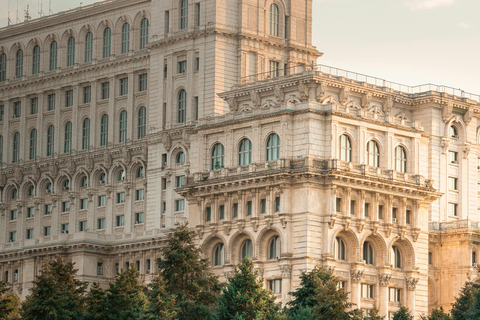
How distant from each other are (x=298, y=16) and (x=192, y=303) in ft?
181

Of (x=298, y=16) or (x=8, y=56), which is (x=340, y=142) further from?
(x=8, y=56)

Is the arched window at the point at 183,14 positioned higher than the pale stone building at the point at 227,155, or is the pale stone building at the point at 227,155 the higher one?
the arched window at the point at 183,14

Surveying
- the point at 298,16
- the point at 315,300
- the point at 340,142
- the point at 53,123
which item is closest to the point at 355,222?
the point at 340,142

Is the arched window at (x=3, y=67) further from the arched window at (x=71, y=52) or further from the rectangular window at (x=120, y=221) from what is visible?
the rectangular window at (x=120, y=221)

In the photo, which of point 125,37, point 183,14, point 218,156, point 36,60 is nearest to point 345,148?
point 218,156

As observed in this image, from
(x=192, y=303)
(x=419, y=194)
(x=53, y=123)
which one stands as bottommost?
(x=192, y=303)

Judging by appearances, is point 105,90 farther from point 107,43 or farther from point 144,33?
point 144,33

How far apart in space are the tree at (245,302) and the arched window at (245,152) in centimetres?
2861

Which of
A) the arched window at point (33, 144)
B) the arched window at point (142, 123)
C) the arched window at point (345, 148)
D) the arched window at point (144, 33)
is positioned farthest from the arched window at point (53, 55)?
the arched window at point (345, 148)

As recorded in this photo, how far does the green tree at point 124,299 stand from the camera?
434 feet

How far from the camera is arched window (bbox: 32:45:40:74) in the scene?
193 meters

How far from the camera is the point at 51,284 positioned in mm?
136250

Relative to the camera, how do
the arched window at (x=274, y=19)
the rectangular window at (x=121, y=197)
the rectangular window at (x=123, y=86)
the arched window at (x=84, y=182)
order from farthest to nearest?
the arched window at (x=84, y=182), the rectangular window at (x=123, y=86), the rectangular window at (x=121, y=197), the arched window at (x=274, y=19)

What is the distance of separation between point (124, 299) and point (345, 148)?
28.7m
